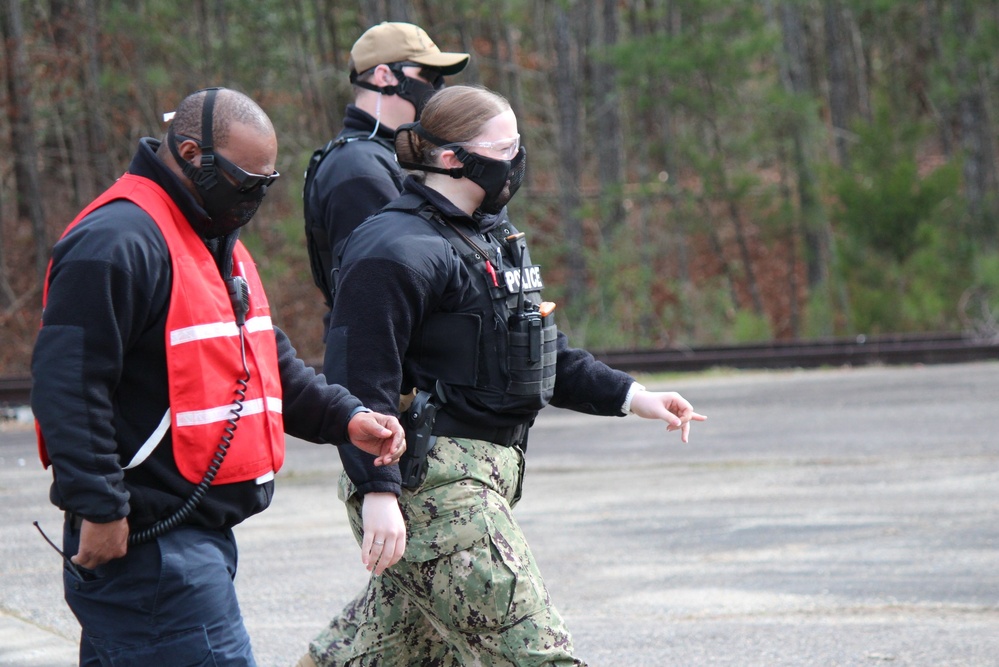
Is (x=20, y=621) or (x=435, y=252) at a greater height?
(x=435, y=252)

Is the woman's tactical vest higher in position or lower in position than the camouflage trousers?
higher

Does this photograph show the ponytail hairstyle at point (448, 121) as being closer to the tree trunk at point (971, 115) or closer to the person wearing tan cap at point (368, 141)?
the person wearing tan cap at point (368, 141)

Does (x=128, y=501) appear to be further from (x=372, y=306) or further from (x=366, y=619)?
(x=366, y=619)

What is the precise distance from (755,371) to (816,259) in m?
6.51

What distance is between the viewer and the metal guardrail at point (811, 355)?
13.6 metres

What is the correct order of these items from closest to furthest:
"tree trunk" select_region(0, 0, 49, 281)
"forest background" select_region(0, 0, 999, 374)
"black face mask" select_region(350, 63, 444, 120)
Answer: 1. "black face mask" select_region(350, 63, 444, 120)
2. "forest background" select_region(0, 0, 999, 374)
3. "tree trunk" select_region(0, 0, 49, 281)

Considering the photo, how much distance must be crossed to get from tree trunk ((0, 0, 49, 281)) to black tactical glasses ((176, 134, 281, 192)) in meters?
18.7

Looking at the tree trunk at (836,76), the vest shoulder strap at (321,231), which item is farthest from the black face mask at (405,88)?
the tree trunk at (836,76)

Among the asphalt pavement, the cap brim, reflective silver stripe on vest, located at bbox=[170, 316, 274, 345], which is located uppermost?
the cap brim

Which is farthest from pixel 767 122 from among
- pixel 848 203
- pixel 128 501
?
pixel 128 501

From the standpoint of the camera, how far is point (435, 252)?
10.8 ft

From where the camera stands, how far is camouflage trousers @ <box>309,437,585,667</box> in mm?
3172

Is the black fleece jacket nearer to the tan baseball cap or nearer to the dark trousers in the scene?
the dark trousers

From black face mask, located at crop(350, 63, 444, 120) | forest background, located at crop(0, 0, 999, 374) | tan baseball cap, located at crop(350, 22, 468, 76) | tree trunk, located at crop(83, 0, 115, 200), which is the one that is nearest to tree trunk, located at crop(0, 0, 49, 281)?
forest background, located at crop(0, 0, 999, 374)
